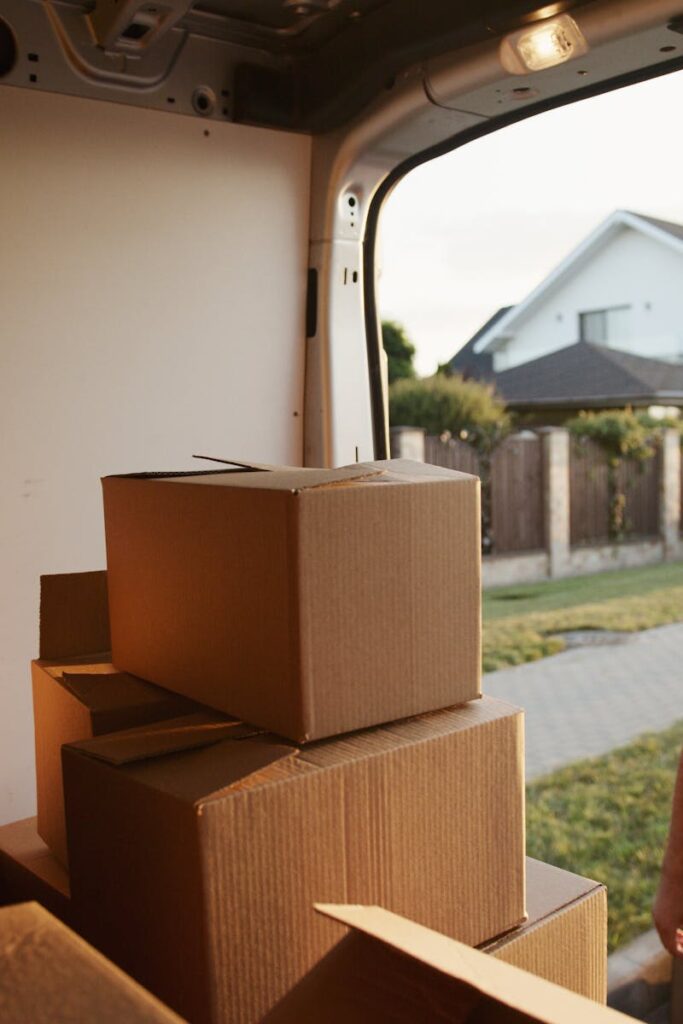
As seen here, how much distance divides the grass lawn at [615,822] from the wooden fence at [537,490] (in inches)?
203

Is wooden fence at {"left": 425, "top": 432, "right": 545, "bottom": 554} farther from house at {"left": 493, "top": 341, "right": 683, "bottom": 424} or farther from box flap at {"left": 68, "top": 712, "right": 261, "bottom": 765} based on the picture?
box flap at {"left": 68, "top": 712, "right": 261, "bottom": 765}

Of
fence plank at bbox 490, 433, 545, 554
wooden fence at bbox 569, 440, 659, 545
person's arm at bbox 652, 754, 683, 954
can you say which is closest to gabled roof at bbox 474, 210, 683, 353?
wooden fence at bbox 569, 440, 659, 545

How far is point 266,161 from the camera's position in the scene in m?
2.38

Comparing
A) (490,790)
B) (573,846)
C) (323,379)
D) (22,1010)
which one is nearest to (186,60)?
(323,379)

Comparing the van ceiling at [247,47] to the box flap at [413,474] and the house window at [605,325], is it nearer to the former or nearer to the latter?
the box flap at [413,474]

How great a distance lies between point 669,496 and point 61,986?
39.0ft

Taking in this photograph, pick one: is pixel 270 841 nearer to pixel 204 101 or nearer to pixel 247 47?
pixel 204 101

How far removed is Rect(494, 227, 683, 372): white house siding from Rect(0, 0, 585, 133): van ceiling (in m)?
10.2

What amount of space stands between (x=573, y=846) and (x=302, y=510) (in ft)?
11.4

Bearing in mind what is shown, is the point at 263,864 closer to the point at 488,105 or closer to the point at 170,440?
the point at 170,440

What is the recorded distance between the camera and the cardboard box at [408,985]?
930 mm

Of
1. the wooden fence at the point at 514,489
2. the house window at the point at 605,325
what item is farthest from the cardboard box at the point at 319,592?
the house window at the point at 605,325

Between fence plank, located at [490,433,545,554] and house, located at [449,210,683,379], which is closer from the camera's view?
fence plank, located at [490,433,545,554]

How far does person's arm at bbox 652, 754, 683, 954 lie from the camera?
1557 millimetres
